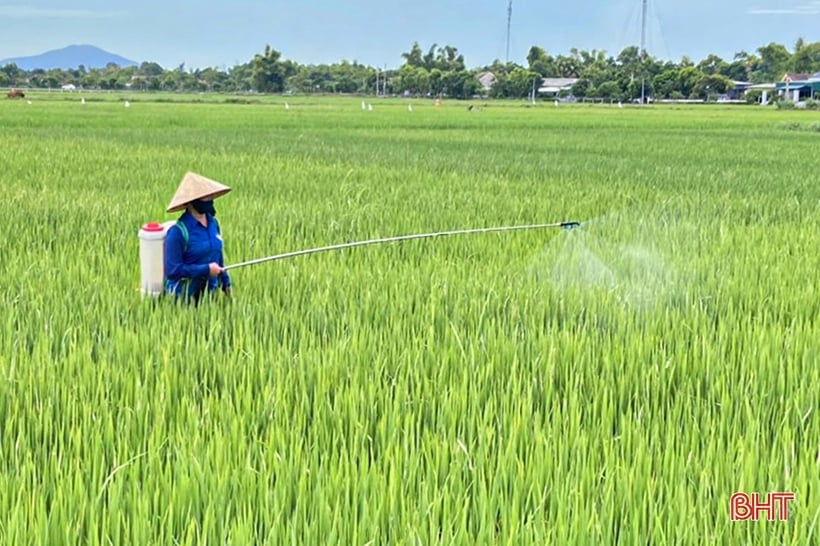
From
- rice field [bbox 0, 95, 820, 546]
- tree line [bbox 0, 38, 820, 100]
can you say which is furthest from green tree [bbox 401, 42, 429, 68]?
rice field [bbox 0, 95, 820, 546]

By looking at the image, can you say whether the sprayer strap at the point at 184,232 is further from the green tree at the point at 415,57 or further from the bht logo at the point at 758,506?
the green tree at the point at 415,57

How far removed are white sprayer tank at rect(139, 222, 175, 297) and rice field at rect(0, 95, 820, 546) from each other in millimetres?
93

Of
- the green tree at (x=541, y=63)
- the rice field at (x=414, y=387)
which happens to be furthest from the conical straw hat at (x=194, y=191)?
the green tree at (x=541, y=63)

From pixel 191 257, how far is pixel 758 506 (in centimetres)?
220

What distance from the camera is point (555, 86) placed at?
4154 inches

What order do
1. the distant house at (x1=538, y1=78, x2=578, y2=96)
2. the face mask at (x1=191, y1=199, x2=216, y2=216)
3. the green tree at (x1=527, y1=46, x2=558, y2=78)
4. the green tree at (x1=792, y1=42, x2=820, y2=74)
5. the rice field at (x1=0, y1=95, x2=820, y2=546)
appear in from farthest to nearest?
1. the green tree at (x1=527, y1=46, x2=558, y2=78)
2. the distant house at (x1=538, y1=78, x2=578, y2=96)
3. the green tree at (x1=792, y1=42, x2=820, y2=74)
4. the face mask at (x1=191, y1=199, x2=216, y2=216)
5. the rice field at (x1=0, y1=95, x2=820, y2=546)

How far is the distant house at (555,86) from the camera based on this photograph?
323 ft

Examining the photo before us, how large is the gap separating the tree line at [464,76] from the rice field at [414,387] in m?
78.4

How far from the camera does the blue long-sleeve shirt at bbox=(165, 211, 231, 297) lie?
122 inches

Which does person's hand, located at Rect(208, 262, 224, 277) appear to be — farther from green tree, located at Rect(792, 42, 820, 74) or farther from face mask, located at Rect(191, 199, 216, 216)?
green tree, located at Rect(792, 42, 820, 74)

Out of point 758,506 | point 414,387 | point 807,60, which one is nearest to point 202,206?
point 414,387

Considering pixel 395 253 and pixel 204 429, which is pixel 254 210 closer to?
pixel 395 253

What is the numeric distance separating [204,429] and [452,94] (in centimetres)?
9344

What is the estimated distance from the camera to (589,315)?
119 inches
